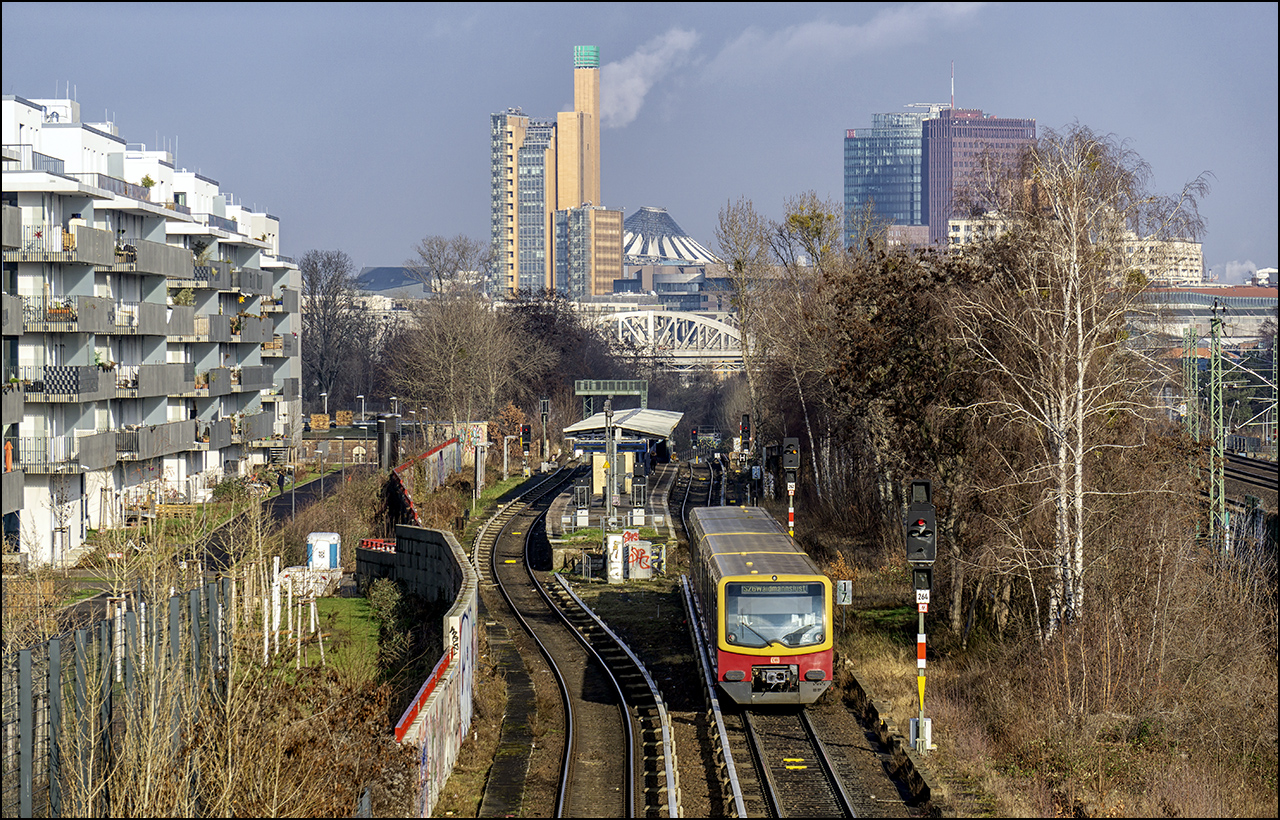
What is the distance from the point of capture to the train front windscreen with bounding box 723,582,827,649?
737 inches

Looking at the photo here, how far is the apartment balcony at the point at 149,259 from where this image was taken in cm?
4500

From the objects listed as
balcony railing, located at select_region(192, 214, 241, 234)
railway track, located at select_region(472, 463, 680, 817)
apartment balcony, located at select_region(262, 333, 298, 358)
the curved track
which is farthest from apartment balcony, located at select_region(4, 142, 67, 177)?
railway track, located at select_region(472, 463, 680, 817)

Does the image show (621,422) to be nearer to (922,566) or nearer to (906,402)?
(906,402)

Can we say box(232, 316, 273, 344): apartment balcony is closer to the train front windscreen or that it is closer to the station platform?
the station platform

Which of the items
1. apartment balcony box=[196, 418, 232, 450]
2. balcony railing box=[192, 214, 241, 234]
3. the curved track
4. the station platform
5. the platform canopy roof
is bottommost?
the curved track

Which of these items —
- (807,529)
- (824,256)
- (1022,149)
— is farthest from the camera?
(824,256)

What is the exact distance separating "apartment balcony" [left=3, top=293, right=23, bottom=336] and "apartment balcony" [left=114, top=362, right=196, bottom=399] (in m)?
8.39

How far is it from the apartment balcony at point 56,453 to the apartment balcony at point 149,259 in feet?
23.1

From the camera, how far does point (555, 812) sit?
15.1 metres

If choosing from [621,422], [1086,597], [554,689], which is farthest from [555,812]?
[621,422]

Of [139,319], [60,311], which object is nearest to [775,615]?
[60,311]

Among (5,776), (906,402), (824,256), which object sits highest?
(824,256)

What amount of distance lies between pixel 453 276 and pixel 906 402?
7559cm

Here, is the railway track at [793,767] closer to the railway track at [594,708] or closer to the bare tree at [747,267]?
the railway track at [594,708]
